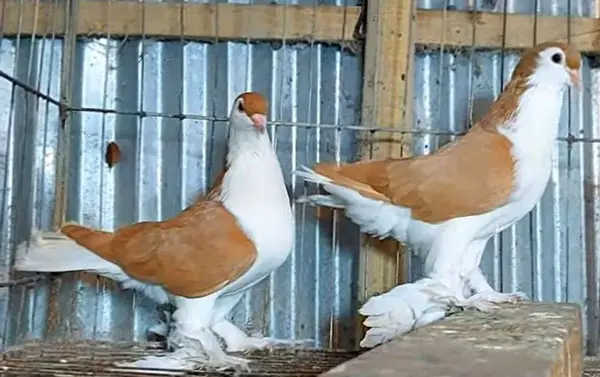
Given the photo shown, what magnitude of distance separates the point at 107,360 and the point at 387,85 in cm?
94

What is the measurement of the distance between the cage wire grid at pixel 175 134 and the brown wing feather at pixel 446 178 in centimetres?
34

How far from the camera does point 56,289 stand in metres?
→ 2.30

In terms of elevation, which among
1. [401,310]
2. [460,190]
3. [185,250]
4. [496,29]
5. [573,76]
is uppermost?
[496,29]

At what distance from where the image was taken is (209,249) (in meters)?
1.77


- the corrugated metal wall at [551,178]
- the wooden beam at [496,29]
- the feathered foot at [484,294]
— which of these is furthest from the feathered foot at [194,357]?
the wooden beam at [496,29]

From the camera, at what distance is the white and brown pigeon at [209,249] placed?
1.77 metres

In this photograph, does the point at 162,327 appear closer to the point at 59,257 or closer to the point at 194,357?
the point at 59,257

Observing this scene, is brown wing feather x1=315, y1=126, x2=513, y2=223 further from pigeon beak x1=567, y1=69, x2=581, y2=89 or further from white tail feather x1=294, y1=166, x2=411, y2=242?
pigeon beak x1=567, y1=69, x2=581, y2=89

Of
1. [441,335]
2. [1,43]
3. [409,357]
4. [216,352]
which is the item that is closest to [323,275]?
[216,352]

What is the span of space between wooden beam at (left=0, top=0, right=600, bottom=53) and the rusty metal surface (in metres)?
0.78

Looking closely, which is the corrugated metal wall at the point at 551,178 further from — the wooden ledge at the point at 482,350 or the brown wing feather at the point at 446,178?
the wooden ledge at the point at 482,350

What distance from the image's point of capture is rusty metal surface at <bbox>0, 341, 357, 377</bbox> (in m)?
1.59

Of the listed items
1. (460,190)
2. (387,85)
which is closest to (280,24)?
(387,85)

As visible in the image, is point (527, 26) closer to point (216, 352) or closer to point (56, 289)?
point (216, 352)
